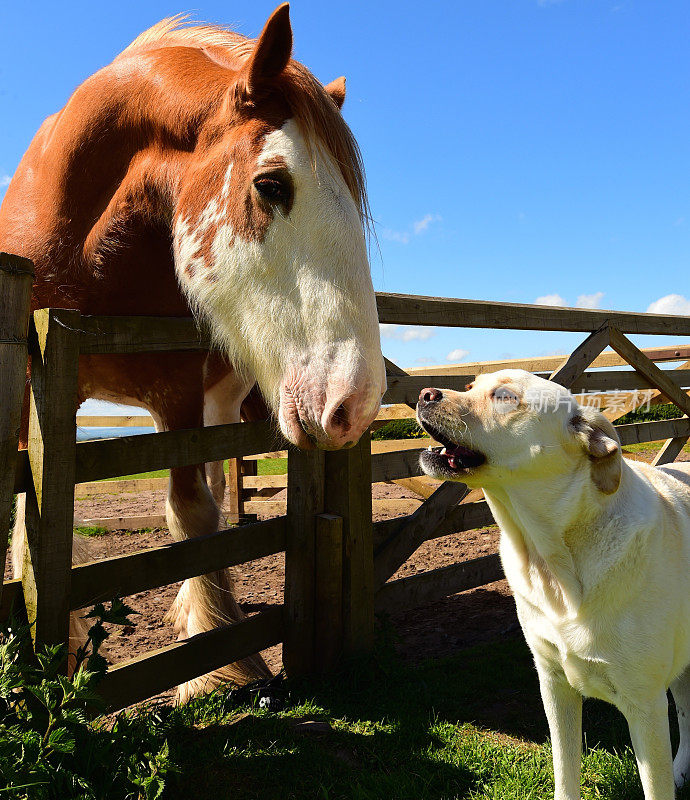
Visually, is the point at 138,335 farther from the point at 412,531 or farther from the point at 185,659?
the point at 412,531

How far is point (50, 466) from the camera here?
2.42 meters

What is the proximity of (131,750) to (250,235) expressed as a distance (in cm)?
195

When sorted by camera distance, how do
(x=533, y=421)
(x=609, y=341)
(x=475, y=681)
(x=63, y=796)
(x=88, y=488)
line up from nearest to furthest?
(x=63, y=796) → (x=533, y=421) → (x=475, y=681) → (x=609, y=341) → (x=88, y=488)

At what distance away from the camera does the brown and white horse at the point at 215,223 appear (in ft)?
7.77

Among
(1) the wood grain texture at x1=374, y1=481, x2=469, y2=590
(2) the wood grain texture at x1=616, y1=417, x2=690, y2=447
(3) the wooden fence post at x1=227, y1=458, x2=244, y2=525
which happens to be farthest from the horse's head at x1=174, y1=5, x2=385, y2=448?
(3) the wooden fence post at x1=227, y1=458, x2=244, y2=525

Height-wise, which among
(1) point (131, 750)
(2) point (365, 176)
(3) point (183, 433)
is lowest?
(1) point (131, 750)

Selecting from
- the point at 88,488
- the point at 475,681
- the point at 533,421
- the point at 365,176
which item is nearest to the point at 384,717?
the point at 475,681

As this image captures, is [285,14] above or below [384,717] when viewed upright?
above

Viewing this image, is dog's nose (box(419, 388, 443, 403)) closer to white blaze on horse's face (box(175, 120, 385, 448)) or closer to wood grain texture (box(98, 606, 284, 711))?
white blaze on horse's face (box(175, 120, 385, 448))

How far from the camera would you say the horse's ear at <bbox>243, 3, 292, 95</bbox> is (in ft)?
7.91

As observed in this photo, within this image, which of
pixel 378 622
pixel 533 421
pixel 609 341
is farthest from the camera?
pixel 609 341

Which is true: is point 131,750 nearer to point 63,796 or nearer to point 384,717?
point 63,796

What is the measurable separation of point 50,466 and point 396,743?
194 cm

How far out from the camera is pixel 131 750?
2.31 meters
